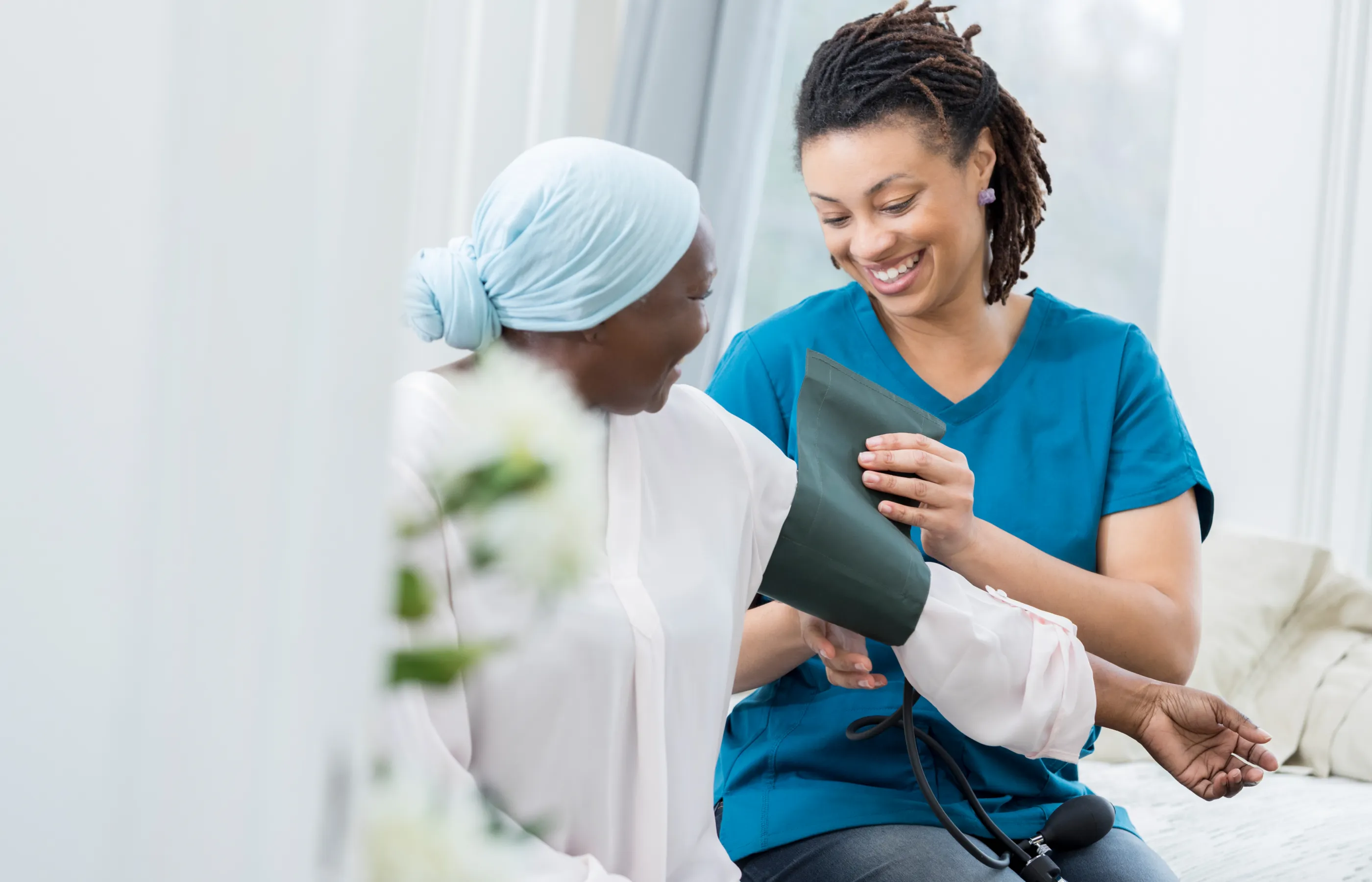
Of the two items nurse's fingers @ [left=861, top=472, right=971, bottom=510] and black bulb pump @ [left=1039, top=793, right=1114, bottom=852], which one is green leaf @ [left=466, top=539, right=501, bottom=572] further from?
black bulb pump @ [left=1039, top=793, right=1114, bottom=852]

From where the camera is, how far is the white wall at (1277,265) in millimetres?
3045

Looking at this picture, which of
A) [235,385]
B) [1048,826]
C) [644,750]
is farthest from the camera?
[1048,826]

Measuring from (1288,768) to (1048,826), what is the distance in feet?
4.05

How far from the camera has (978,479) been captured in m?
1.52

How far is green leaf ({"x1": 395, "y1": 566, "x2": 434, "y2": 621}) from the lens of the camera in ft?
1.25

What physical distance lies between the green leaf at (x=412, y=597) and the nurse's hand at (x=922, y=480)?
2.91 ft

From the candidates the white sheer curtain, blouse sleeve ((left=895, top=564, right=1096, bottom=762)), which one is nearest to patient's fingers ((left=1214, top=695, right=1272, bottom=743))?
blouse sleeve ((left=895, top=564, right=1096, bottom=762))

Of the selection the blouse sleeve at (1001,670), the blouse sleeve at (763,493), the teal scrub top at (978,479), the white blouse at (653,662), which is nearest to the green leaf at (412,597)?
the white blouse at (653,662)

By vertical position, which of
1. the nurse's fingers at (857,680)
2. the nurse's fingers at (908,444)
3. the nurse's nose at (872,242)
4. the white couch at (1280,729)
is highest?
the nurse's nose at (872,242)

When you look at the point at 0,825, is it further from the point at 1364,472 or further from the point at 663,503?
the point at 1364,472

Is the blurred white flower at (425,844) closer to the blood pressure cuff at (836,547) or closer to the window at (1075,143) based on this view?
the blood pressure cuff at (836,547)

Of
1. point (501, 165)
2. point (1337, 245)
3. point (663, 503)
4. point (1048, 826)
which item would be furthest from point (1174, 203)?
point (663, 503)

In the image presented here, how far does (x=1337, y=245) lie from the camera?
3.04 metres

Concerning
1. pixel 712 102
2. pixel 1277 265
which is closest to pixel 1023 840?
pixel 712 102
